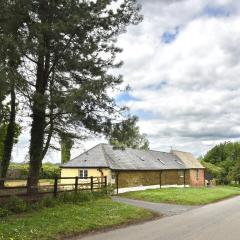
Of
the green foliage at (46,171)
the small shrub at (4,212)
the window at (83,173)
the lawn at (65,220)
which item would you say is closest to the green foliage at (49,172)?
the green foliage at (46,171)

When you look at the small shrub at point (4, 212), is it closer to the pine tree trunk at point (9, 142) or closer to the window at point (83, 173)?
the pine tree trunk at point (9, 142)

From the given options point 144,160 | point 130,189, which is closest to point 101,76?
point 130,189

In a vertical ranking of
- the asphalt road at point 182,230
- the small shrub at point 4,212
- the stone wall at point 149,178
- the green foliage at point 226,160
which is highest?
the green foliage at point 226,160

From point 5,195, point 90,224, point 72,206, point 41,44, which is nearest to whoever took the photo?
point 90,224

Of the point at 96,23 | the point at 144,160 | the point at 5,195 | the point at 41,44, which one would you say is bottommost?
the point at 5,195

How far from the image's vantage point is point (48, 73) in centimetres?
2448

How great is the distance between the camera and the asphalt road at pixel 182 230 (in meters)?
16.3

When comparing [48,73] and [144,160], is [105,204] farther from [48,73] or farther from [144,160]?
[144,160]

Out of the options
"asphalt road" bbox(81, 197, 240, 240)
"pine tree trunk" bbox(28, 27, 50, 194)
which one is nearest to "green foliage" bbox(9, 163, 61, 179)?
"pine tree trunk" bbox(28, 27, 50, 194)

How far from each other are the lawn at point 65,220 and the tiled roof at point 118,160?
14488 millimetres

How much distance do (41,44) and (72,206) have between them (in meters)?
8.26

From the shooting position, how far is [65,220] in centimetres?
1850

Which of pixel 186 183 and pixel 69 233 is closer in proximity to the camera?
pixel 69 233

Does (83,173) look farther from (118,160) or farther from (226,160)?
(226,160)
